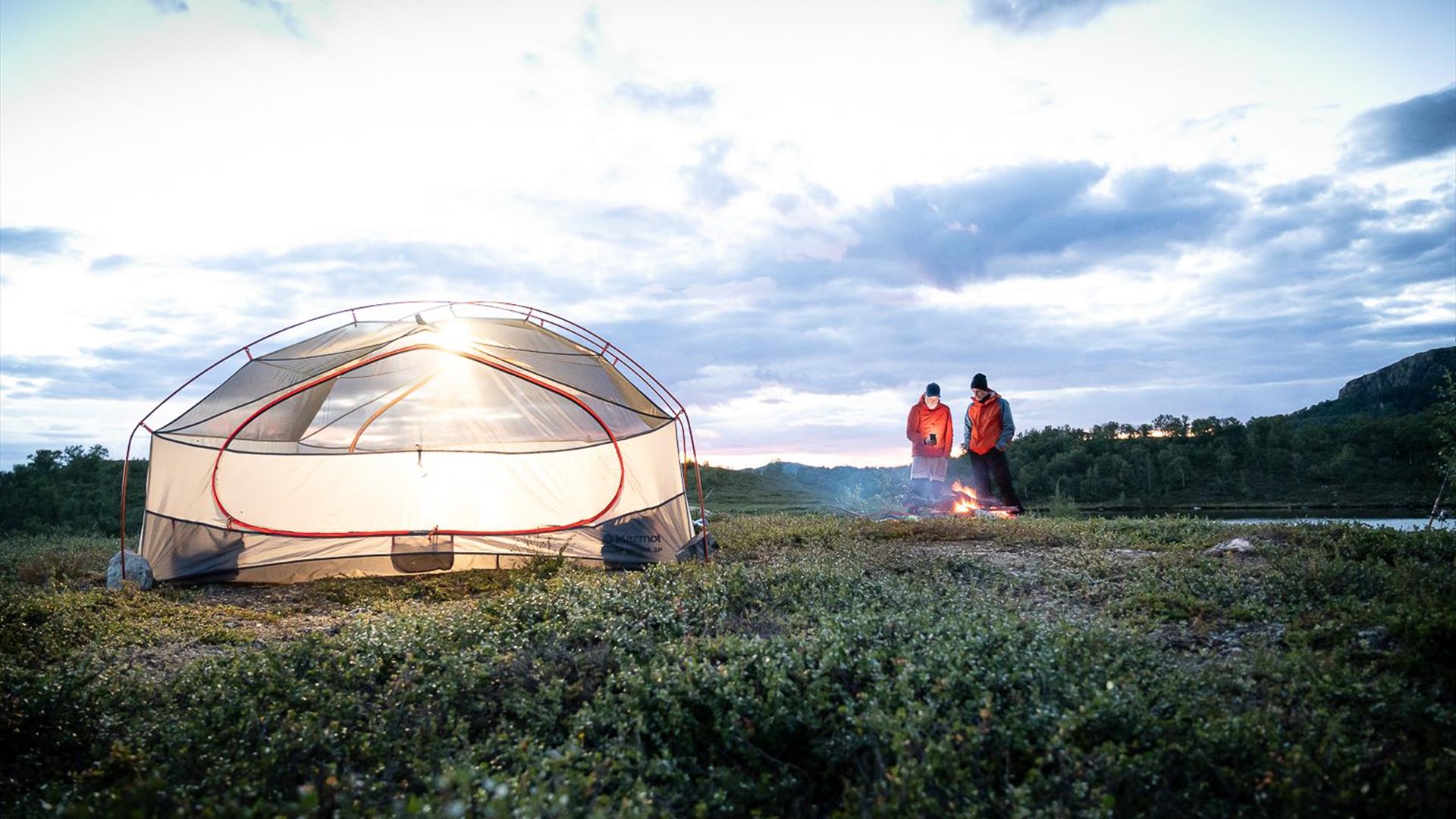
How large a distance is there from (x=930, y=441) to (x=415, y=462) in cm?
1022

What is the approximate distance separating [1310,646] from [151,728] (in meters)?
6.96

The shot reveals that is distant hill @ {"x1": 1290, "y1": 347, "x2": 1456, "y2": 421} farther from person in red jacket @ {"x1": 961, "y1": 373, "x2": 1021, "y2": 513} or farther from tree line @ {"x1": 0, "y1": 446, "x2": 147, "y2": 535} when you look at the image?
tree line @ {"x1": 0, "y1": 446, "x2": 147, "y2": 535}

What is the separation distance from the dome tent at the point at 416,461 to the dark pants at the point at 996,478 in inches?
286

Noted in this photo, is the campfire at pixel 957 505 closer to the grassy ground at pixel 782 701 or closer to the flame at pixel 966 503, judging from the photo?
the flame at pixel 966 503

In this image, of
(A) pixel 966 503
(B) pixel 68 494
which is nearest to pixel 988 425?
(A) pixel 966 503

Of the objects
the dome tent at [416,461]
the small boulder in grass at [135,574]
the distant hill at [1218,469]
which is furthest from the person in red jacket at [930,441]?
the small boulder in grass at [135,574]

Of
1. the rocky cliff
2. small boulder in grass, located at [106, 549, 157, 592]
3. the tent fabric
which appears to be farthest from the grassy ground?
the rocky cliff

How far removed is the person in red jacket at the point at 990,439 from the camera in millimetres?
16859

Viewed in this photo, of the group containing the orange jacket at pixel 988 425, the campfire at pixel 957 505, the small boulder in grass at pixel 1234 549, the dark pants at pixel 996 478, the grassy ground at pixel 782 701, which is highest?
the orange jacket at pixel 988 425

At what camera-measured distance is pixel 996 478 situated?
1719 cm

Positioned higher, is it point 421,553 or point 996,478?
point 996,478

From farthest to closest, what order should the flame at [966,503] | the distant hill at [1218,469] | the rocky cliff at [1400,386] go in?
1. the rocky cliff at [1400,386]
2. the distant hill at [1218,469]
3. the flame at [966,503]

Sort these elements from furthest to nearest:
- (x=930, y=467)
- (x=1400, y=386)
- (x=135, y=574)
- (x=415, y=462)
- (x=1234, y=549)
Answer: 1. (x=1400, y=386)
2. (x=930, y=467)
3. (x=415, y=462)
4. (x=135, y=574)
5. (x=1234, y=549)

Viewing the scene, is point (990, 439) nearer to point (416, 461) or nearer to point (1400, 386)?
point (416, 461)
